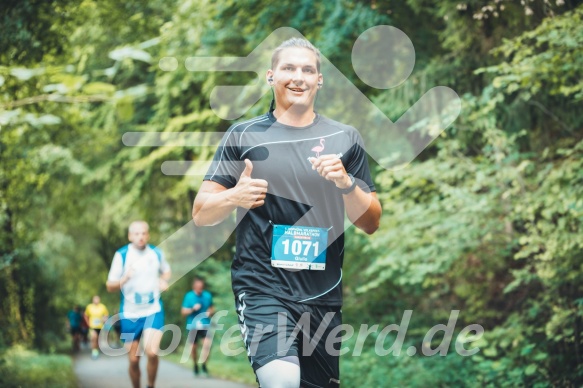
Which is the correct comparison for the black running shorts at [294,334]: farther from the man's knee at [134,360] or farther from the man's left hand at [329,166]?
the man's knee at [134,360]

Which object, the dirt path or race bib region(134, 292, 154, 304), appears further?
the dirt path

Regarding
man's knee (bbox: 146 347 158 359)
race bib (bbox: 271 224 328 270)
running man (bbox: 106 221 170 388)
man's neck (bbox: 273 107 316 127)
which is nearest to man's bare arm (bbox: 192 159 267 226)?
race bib (bbox: 271 224 328 270)

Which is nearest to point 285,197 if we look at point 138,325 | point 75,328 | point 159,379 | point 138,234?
point 138,234

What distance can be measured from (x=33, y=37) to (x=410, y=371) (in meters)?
5.59

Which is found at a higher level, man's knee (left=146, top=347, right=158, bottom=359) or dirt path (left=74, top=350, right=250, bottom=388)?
man's knee (left=146, top=347, right=158, bottom=359)

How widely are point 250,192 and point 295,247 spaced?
15.8 inches

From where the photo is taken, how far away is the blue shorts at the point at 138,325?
7.74 m

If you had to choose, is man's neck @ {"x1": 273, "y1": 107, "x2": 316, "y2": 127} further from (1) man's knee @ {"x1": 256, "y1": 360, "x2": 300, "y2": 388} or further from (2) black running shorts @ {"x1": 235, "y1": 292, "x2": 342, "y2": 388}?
(1) man's knee @ {"x1": 256, "y1": 360, "x2": 300, "y2": 388}

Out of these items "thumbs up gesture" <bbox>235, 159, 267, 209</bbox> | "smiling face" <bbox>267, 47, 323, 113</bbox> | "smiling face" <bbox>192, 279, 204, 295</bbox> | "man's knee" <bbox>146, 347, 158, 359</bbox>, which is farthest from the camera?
"smiling face" <bbox>192, 279, 204, 295</bbox>

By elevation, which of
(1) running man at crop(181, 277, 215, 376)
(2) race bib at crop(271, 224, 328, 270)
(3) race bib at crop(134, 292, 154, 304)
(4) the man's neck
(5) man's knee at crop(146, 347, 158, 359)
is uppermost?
(4) the man's neck

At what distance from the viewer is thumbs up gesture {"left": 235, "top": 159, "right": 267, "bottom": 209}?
347 centimetres

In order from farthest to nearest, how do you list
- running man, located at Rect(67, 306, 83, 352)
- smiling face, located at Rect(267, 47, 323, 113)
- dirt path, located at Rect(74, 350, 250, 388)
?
running man, located at Rect(67, 306, 83, 352) < dirt path, located at Rect(74, 350, 250, 388) < smiling face, located at Rect(267, 47, 323, 113)

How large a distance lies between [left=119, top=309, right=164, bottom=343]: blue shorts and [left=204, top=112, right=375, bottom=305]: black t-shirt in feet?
13.9

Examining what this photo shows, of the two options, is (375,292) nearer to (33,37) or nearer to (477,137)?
(477,137)
